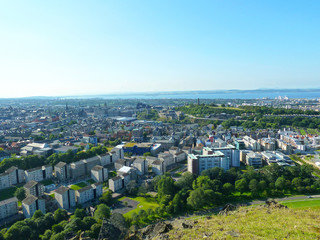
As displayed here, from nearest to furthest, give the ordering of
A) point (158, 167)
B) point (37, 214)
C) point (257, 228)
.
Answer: point (257, 228)
point (37, 214)
point (158, 167)

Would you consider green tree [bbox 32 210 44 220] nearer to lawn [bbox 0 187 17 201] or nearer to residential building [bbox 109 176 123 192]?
residential building [bbox 109 176 123 192]

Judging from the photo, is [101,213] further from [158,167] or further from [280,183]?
[280,183]

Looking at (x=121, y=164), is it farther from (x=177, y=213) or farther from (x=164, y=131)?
(x=164, y=131)

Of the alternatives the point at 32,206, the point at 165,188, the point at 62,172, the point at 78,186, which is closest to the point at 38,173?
the point at 62,172

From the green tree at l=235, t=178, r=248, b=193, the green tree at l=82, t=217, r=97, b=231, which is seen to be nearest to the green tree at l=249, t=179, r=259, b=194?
the green tree at l=235, t=178, r=248, b=193

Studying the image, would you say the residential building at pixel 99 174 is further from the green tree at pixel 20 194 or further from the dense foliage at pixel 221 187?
the green tree at pixel 20 194

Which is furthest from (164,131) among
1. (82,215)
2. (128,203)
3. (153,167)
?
(82,215)
